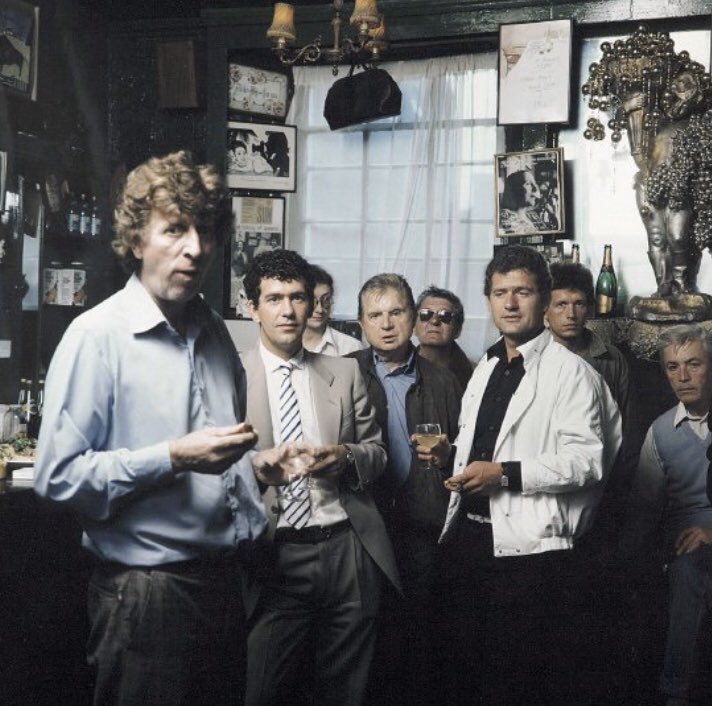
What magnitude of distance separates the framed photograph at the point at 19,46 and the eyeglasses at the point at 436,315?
273 cm

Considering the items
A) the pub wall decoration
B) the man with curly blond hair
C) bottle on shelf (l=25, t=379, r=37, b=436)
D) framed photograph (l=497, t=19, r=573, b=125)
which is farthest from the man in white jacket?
framed photograph (l=497, t=19, r=573, b=125)

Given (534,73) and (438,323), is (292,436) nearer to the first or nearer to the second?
(438,323)

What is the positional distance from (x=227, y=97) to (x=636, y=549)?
4.31 m

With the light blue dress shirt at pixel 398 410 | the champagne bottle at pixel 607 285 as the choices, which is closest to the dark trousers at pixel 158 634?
the light blue dress shirt at pixel 398 410

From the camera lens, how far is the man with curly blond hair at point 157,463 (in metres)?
2.11

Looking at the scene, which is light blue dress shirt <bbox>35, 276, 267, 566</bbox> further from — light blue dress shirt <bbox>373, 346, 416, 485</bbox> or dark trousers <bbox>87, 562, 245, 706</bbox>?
light blue dress shirt <bbox>373, 346, 416, 485</bbox>

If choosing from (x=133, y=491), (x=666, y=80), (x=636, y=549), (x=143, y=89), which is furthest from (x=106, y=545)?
(x=143, y=89)

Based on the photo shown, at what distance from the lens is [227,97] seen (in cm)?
694

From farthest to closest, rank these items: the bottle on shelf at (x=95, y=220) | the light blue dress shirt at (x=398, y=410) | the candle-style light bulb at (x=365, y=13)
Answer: the bottle on shelf at (x=95, y=220)
the candle-style light bulb at (x=365, y=13)
the light blue dress shirt at (x=398, y=410)

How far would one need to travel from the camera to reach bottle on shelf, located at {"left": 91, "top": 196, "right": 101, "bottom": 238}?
21.8 ft

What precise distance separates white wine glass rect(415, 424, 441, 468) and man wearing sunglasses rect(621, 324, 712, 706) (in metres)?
1.19

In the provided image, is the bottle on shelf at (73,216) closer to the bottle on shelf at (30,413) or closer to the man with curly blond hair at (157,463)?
the bottle on shelf at (30,413)

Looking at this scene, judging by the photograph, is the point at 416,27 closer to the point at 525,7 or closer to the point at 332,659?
the point at 525,7

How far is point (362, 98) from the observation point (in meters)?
6.23
